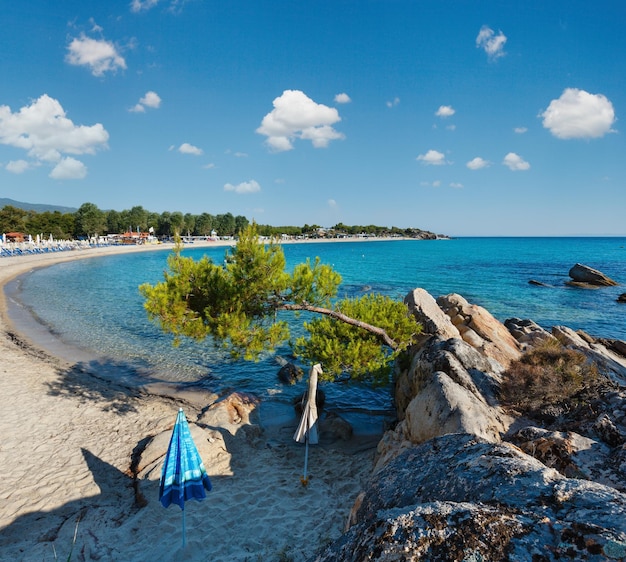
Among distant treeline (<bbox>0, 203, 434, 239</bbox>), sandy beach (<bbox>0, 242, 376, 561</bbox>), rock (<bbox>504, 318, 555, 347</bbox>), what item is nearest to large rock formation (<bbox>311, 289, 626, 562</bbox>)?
sandy beach (<bbox>0, 242, 376, 561</bbox>)

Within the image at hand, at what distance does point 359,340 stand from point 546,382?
5430 mm

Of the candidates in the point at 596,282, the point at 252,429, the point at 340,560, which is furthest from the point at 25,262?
the point at 596,282

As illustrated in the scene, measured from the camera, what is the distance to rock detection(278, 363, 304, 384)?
58.4 ft

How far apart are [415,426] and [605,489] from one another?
249 inches

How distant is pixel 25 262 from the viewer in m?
58.7

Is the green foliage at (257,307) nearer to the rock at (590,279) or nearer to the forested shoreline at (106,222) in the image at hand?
the rock at (590,279)

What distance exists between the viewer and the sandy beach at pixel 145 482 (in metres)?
7.76

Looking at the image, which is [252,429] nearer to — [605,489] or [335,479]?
[335,479]

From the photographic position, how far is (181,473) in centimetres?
779

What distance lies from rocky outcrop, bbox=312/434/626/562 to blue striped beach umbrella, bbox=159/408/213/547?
5576 millimetres

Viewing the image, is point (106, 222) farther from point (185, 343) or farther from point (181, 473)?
point (181, 473)

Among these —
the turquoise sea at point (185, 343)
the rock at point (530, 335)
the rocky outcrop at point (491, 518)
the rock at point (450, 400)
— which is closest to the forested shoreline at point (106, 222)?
the turquoise sea at point (185, 343)

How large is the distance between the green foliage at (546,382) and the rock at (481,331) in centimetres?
201

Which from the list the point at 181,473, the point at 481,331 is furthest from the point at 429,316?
the point at 181,473
